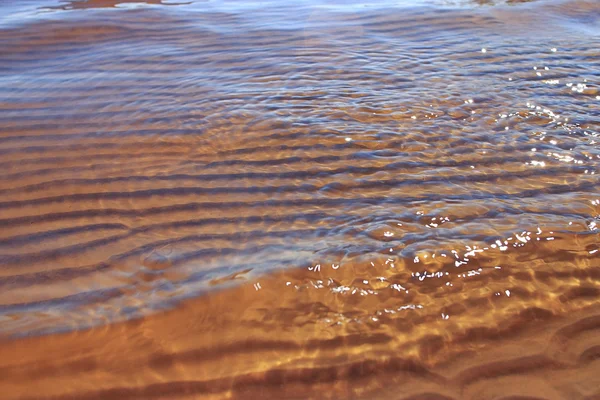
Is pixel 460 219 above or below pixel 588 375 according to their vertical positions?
above

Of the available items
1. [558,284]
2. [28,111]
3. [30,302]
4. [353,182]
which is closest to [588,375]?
[558,284]

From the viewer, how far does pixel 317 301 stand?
2150mm

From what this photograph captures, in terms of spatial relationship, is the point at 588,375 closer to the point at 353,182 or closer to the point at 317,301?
the point at 317,301

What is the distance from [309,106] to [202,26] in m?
2.58

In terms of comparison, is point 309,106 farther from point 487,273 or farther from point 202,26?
point 202,26

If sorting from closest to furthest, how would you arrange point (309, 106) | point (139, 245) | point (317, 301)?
point (317, 301), point (139, 245), point (309, 106)

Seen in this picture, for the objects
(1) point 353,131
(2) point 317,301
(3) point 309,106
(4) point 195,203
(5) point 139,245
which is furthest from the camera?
(3) point 309,106

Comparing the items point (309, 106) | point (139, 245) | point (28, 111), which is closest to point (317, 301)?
point (139, 245)

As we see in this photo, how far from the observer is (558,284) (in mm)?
2221

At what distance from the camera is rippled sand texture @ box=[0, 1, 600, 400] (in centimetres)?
191

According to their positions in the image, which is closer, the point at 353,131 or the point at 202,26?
the point at 353,131

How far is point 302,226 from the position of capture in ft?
8.42

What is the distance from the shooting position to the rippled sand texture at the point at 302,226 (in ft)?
6.27

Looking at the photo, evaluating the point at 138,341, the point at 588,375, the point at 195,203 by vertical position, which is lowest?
the point at 588,375
